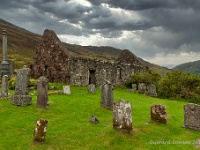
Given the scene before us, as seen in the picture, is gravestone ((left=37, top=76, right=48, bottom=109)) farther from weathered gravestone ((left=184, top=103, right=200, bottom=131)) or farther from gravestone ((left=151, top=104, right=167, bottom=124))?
weathered gravestone ((left=184, top=103, right=200, bottom=131))

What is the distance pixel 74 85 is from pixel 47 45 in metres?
8.91

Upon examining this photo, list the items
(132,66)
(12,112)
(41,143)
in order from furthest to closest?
(132,66)
(12,112)
(41,143)

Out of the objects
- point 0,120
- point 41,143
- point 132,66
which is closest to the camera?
point 41,143

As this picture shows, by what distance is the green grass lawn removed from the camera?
14.9 meters

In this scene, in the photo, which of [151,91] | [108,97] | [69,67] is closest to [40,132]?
[108,97]

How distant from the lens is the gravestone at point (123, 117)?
53.6 feet

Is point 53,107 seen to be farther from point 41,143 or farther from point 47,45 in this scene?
point 47,45

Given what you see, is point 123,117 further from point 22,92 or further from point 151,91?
point 151,91

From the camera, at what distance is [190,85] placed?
43.2 meters

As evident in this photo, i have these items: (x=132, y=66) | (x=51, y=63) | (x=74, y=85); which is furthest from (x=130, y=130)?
(x=132, y=66)

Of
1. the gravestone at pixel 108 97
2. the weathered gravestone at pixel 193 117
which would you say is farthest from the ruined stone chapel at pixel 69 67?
the weathered gravestone at pixel 193 117

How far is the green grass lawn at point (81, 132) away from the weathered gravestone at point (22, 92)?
508mm

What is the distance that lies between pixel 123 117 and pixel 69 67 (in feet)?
92.3

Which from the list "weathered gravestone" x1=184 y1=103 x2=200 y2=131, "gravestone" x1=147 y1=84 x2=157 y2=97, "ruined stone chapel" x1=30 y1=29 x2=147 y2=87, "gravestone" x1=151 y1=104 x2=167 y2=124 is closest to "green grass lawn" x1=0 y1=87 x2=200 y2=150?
"gravestone" x1=151 y1=104 x2=167 y2=124
